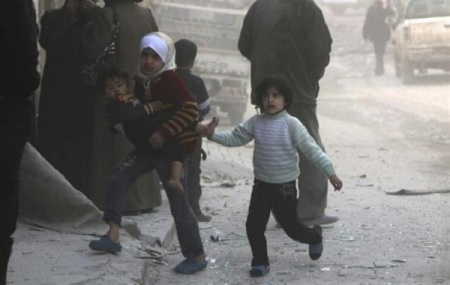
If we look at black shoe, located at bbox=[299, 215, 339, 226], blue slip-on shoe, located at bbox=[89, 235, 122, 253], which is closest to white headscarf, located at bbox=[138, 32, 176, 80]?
blue slip-on shoe, located at bbox=[89, 235, 122, 253]

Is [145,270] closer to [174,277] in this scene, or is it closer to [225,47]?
[174,277]

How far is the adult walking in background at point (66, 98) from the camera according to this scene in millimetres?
8859

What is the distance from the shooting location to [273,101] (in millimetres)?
7508

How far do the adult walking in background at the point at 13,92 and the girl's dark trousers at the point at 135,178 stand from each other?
2034 millimetres

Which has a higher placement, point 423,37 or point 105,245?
point 105,245

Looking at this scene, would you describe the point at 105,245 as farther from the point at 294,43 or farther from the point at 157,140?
the point at 294,43

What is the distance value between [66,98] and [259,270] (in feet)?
7.53

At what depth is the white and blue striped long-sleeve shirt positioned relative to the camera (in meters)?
7.51

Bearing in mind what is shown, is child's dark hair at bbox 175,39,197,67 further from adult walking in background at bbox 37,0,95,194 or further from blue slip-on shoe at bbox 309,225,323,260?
blue slip-on shoe at bbox 309,225,323,260

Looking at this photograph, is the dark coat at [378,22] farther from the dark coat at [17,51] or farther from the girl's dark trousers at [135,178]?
the dark coat at [17,51]

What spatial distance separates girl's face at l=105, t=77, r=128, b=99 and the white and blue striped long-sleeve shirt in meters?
0.67

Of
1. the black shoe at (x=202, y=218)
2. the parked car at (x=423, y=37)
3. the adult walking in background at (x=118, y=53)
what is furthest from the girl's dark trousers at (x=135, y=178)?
the parked car at (x=423, y=37)

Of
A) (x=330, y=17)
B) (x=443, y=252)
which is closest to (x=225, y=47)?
(x=443, y=252)

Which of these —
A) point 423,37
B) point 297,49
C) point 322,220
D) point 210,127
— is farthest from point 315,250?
point 423,37
